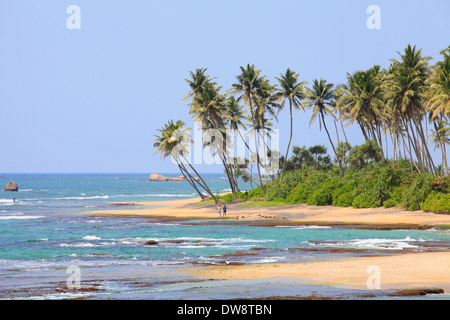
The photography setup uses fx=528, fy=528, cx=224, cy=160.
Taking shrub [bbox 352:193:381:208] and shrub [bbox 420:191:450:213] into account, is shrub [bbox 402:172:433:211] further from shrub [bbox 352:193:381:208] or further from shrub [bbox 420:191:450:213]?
shrub [bbox 352:193:381:208]

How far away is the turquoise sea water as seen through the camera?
52.1 feet

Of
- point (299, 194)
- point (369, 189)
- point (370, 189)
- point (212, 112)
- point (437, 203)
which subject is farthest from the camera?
point (212, 112)

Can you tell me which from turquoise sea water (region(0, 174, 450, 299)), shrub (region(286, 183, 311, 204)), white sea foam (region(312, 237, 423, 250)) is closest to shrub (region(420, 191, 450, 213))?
turquoise sea water (region(0, 174, 450, 299))

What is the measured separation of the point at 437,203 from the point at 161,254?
2278 cm

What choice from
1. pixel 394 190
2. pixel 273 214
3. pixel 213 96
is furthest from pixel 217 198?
pixel 394 190

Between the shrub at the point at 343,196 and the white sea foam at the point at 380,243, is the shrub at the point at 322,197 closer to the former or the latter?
the shrub at the point at 343,196

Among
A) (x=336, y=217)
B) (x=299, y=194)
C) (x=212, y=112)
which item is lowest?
(x=336, y=217)

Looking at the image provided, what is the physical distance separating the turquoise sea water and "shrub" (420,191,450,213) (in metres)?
6.90

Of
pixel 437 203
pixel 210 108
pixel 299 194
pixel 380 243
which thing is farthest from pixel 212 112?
pixel 380 243

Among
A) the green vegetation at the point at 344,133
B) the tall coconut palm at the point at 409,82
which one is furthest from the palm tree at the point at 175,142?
the tall coconut palm at the point at 409,82

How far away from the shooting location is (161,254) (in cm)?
2595

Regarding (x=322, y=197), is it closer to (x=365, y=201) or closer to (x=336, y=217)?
(x=365, y=201)

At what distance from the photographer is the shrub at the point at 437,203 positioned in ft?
125
